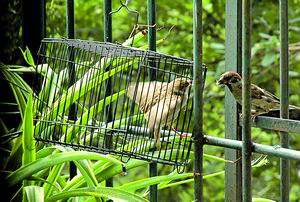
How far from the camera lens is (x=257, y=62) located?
4.31m

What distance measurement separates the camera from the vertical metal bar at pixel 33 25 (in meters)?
2.75

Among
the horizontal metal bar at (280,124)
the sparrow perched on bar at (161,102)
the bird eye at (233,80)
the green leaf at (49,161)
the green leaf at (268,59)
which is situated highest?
the green leaf at (268,59)

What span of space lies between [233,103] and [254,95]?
0.15 metres

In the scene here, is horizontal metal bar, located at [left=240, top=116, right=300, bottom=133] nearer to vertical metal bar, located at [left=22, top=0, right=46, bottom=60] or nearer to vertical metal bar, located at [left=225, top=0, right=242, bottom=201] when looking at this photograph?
vertical metal bar, located at [left=225, top=0, right=242, bottom=201]

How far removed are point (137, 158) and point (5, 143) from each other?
586 mm

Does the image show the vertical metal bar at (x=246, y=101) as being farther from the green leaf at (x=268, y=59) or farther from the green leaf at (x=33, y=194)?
the green leaf at (x=268, y=59)

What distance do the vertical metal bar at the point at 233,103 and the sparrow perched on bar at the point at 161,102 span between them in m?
0.13

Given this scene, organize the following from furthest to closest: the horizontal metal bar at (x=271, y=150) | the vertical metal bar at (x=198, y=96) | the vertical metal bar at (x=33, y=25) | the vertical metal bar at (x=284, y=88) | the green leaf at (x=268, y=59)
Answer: the green leaf at (x=268, y=59)
the vertical metal bar at (x=33, y=25)
the vertical metal bar at (x=198, y=96)
the vertical metal bar at (x=284, y=88)
the horizontal metal bar at (x=271, y=150)

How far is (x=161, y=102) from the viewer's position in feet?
6.84

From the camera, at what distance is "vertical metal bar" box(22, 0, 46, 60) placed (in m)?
2.75

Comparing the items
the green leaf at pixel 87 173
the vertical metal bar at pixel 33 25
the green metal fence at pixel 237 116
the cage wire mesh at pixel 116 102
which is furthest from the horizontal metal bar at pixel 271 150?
the vertical metal bar at pixel 33 25

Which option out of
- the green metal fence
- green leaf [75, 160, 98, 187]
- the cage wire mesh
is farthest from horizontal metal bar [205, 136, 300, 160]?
green leaf [75, 160, 98, 187]

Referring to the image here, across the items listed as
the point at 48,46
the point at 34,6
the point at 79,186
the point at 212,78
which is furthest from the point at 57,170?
the point at 212,78

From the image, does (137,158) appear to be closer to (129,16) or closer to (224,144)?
(224,144)
